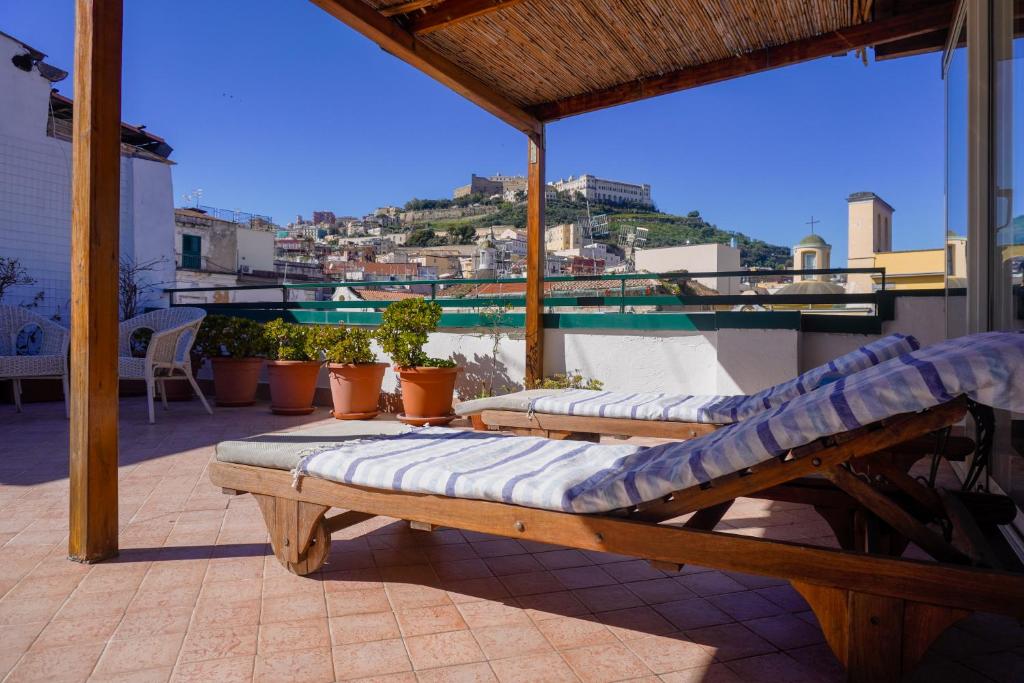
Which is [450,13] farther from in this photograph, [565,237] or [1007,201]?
[565,237]

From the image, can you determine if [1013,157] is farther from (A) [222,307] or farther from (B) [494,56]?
(A) [222,307]

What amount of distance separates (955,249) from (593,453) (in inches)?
116

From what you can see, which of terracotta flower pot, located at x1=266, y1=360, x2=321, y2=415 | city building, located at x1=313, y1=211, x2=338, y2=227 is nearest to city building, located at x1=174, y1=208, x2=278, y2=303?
terracotta flower pot, located at x1=266, y1=360, x2=321, y2=415

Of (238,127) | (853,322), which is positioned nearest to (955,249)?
(853,322)

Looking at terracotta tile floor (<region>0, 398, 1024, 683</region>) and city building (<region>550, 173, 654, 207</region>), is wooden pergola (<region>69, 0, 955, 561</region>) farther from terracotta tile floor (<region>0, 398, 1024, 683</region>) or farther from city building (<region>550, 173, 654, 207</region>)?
city building (<region>550, 173, 654, 207</region>)

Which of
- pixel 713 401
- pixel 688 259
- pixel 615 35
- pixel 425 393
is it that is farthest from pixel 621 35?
pixel 688 259

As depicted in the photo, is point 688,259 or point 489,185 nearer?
point 688,259

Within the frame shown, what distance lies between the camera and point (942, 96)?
15.2ft

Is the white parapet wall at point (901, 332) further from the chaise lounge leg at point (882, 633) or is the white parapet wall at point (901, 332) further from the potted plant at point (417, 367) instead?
the chaise lounge leg at point (882, 633)

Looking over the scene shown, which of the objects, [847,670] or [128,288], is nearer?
[847,670]

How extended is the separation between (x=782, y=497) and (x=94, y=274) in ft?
8.17

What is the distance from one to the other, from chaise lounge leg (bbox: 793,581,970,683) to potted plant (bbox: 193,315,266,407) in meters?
6.02

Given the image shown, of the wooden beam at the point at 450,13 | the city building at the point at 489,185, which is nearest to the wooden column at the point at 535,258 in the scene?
the wooden beam at the point at 450,13

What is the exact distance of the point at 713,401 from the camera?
138 inches
